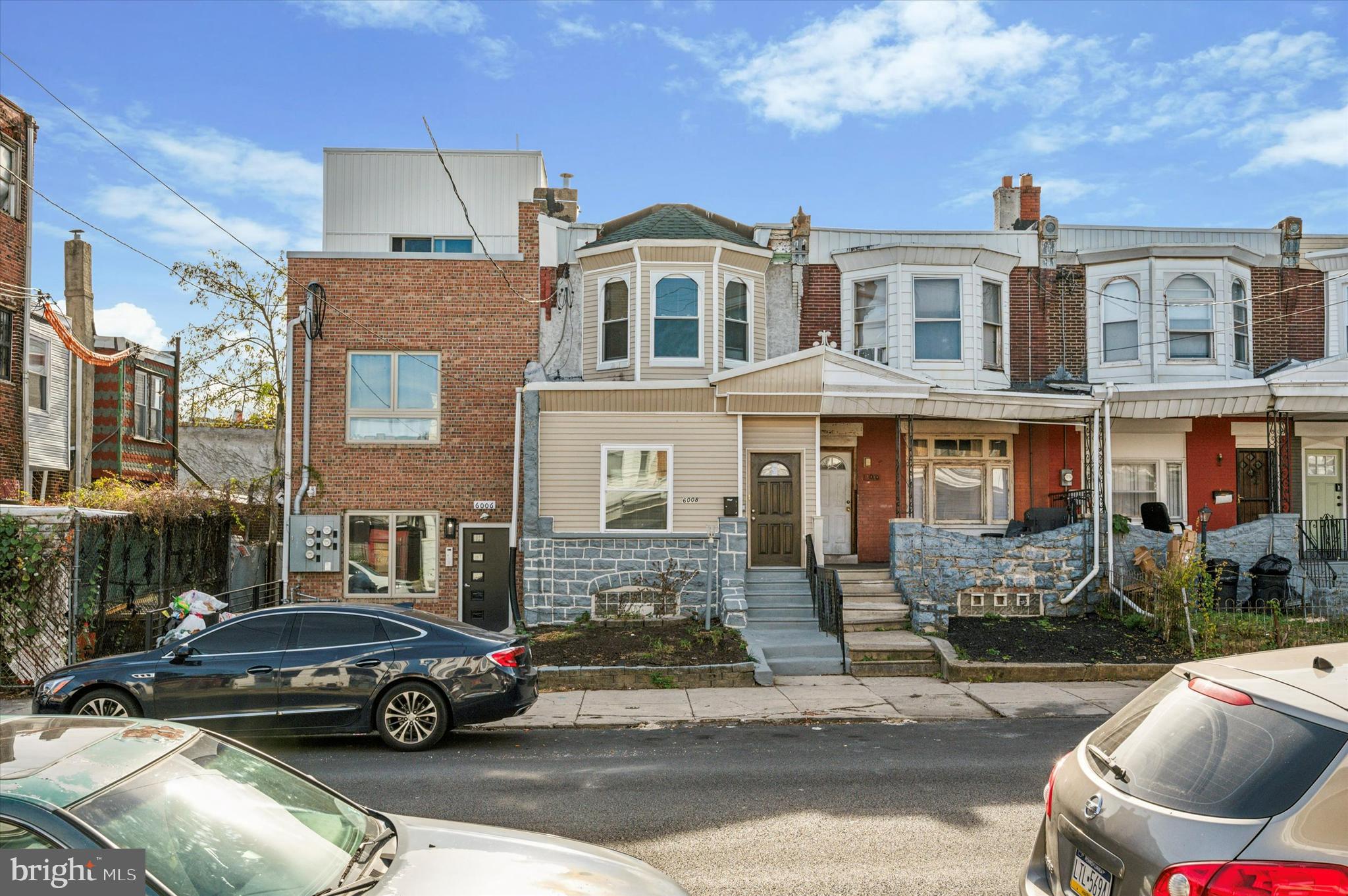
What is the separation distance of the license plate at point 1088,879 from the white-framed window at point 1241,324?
18.3 meters

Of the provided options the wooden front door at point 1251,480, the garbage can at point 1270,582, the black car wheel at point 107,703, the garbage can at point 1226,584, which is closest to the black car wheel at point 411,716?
the black car wheel at point 107,703

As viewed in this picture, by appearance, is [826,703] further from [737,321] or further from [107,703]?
[737,321]

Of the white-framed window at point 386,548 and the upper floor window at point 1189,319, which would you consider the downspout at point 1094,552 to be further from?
the white-framed window at point 386,548

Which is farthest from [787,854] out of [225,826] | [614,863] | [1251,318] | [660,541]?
[1251,318]

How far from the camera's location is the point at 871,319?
19062mm

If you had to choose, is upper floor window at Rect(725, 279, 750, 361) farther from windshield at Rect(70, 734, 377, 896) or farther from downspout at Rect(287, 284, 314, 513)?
windshield at Rect(70, 734, 377, 896)

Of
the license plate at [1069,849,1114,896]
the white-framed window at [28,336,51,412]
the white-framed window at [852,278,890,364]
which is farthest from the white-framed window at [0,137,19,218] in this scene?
the license plate at [1069,849,1114,896]

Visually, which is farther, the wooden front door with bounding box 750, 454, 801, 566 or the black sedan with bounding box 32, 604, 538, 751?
the wooden front door with bounding box 750, 454, 801, 566

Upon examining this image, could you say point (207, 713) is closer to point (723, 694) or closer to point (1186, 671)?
point (723, 694)

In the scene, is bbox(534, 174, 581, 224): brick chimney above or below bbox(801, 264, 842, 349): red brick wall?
above

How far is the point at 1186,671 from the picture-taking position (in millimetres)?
4141

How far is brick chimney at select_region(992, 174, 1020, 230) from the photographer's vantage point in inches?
825

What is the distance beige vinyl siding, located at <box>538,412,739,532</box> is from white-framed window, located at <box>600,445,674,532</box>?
91 millimetres

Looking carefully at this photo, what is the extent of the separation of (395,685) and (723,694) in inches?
179
